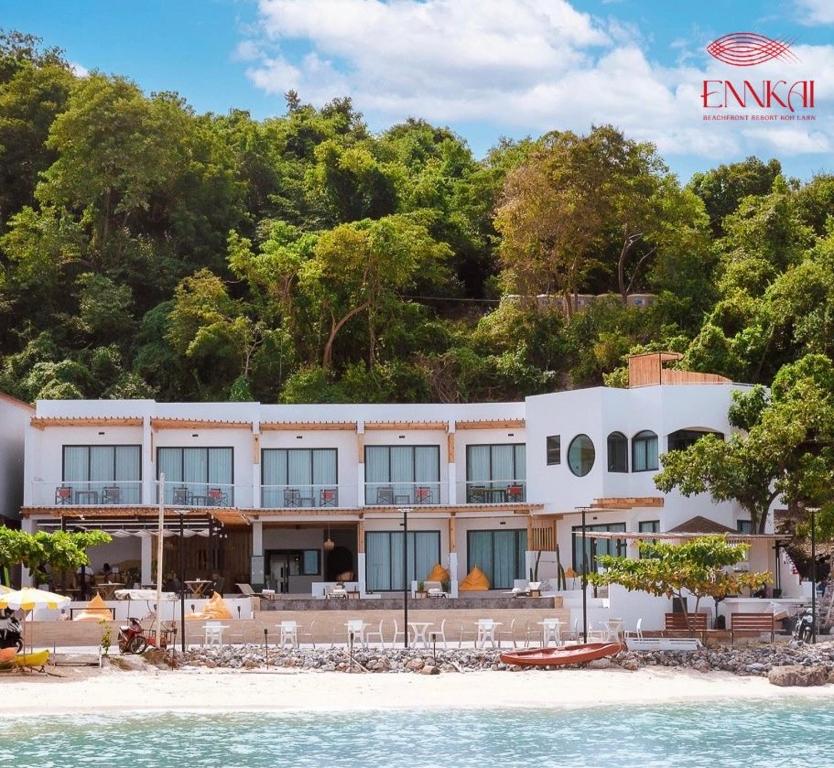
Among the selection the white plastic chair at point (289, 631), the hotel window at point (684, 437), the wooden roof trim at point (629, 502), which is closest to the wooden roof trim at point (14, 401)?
the white plastic chair at point (289, 631)

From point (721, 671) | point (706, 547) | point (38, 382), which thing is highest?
point (38, 382)

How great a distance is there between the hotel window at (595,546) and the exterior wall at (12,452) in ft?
52.6

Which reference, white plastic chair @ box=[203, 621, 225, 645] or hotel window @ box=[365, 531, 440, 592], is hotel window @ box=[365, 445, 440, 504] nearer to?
hotel window @ box=[365, 531, 440, 592]

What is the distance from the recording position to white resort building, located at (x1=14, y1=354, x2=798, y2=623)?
42906 millimetres

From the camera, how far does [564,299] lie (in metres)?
58.2

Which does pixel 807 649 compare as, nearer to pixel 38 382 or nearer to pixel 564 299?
pixel 564 299

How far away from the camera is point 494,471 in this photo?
46.4 m

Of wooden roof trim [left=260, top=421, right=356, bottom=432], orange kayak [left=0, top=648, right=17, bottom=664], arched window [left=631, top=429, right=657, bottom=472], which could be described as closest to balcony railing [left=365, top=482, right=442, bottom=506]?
wooden roof trim [left=260, top=421, right=356, bottom=432]

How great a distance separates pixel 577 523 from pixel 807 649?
36.9ft

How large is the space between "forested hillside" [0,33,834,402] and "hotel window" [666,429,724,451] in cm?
648

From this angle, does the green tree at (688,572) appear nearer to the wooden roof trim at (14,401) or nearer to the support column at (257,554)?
the support column at (257,554)

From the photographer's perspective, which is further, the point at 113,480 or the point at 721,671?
the point at 113,480

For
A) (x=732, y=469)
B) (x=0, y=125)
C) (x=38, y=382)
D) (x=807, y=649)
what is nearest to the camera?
(x=807, y=649)

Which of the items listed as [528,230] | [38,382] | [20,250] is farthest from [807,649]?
[20,250]
